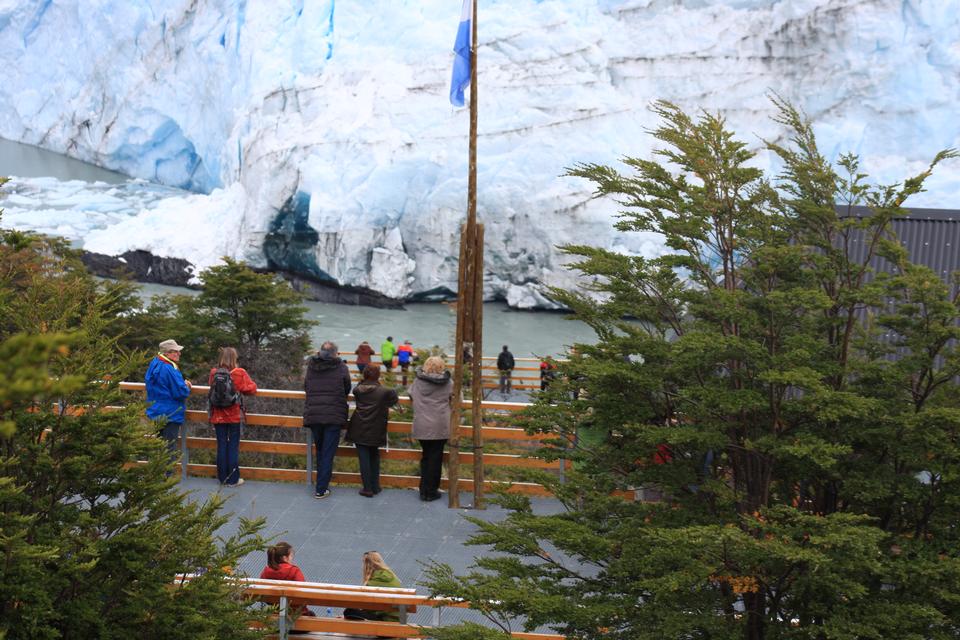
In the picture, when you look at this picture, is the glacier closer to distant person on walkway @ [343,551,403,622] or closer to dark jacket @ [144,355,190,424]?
dark jacket @ [144,355,190,424]

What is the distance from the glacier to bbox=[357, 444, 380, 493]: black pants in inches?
790

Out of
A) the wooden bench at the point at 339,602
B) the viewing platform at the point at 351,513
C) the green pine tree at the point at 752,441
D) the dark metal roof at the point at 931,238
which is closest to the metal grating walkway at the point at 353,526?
the viewing platform at the point at 351,513

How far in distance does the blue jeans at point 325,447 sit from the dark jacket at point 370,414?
144 mm

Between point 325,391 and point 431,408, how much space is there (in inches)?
33.9

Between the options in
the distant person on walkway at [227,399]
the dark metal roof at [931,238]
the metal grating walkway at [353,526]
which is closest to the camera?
the metal grating walkway at [353,526]

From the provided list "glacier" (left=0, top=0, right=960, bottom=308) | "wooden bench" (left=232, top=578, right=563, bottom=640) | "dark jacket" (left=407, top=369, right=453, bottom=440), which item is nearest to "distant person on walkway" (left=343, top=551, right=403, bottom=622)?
"wooden bench" (left=232, top=578, right=563, bottom=640)

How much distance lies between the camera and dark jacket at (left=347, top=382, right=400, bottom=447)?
8070 mm

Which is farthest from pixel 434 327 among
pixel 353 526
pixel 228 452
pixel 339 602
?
pixel 339 602

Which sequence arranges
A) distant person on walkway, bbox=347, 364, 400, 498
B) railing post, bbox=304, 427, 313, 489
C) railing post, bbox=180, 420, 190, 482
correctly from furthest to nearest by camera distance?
railing post, bbox=304, 427, 313, 489
railing post, bbox=180, 420, 190, 482
distant person on walkway, bbox=347, 364, 400, 498

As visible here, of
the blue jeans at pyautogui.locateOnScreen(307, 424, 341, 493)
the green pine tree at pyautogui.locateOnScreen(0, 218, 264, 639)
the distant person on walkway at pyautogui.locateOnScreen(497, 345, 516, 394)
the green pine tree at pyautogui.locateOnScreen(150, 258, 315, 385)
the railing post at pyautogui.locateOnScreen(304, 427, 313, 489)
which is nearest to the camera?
the green pine tree at pyautogui.locateOnScreen(0, 218, 264, 639)

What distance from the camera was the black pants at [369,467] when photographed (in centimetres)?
830

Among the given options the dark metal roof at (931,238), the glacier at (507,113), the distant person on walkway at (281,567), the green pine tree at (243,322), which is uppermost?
the glacier at (507,113)

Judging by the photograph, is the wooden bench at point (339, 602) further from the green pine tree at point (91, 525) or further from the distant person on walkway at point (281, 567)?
the green pine tree at point (91, 525)

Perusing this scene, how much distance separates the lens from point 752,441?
4852 millimetres
